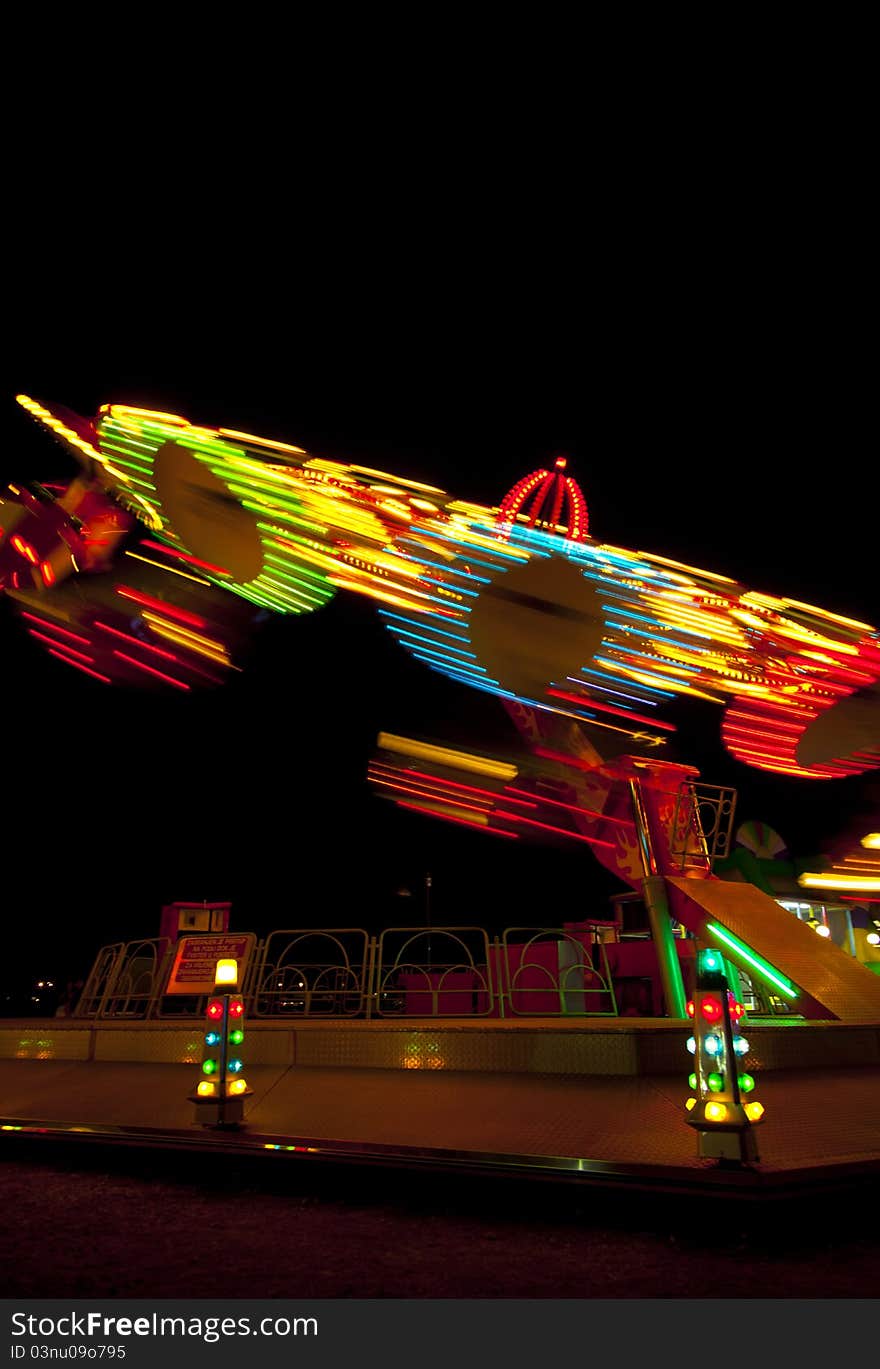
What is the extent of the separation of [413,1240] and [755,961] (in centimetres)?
764

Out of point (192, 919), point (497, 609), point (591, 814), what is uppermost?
point (497, 609)

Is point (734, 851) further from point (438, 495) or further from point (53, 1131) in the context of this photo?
point (53, 1131)

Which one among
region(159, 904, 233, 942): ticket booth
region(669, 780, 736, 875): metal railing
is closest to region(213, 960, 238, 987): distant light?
region(159, 904, 233, 942): ticket booth

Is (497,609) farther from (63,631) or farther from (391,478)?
(63,631)

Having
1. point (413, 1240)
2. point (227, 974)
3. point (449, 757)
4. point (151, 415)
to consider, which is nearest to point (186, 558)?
point (151, 415)

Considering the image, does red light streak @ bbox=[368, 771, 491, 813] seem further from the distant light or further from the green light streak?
the distant light

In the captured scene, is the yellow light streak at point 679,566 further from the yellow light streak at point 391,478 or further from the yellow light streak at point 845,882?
the yellow light streak at point 845,882

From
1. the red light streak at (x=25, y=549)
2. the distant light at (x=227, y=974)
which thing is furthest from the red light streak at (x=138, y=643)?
the distant light at (x=227, y=974)

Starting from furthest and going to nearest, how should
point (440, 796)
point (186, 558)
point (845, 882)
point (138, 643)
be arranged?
point (845, 882) → point (440, 796) → point (138, 643) → point (186, 558)

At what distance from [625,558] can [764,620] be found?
367 cm

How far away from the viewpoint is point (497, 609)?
14.8 metres

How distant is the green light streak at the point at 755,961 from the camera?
11.4 m

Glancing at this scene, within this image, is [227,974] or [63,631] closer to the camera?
[227,974]

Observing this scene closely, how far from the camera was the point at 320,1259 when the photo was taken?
17.4 feet
